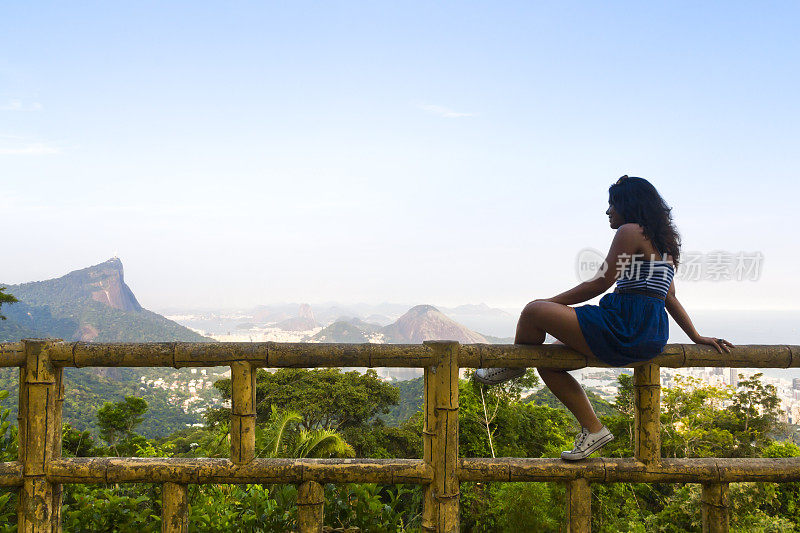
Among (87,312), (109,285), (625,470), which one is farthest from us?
(109,285)

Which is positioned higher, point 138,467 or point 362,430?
point 138,467

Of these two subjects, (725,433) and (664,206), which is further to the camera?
(725,433)

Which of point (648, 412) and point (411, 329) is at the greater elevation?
point (648, 412)

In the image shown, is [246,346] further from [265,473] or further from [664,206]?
[664,206]

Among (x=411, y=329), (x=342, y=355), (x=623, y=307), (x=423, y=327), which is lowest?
(x=411, y=329)

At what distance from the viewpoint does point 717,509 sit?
250 cm

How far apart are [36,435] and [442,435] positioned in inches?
79.6

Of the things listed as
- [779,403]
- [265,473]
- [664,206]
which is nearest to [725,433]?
[779,403]

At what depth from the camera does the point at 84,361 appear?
233 cm

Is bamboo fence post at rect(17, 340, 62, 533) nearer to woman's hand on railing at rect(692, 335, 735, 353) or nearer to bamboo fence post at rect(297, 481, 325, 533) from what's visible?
bamboo fence post at rect(297, 481, 325, 533)

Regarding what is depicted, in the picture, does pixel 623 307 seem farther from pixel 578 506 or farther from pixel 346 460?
pixel 346 460

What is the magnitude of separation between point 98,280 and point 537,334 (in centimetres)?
14839

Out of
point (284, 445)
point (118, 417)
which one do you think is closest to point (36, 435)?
point (284, 445)

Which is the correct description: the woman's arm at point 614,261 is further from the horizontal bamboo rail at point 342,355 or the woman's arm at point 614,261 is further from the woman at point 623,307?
the horizontal bamboo rail at point 342,355
